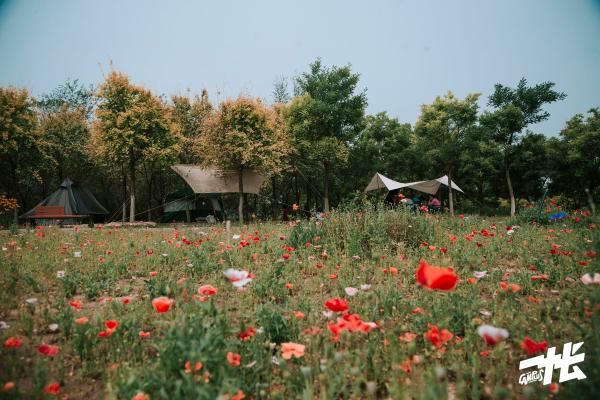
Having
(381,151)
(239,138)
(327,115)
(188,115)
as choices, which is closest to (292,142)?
(327,115)

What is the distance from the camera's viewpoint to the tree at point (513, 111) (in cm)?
2636

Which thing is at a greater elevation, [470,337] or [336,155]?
[336,155]

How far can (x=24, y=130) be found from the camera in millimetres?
22266

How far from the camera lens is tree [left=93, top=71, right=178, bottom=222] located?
68.4 feet

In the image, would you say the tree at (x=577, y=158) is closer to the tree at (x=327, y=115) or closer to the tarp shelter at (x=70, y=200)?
the tree at (x=327, y=115)

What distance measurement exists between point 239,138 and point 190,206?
7.82 metres

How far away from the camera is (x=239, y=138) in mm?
21469

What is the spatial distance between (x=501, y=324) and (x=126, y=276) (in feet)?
15.4

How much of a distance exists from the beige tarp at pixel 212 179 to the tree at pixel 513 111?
19.2 meters

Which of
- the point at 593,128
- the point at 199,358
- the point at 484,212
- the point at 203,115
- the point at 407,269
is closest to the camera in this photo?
the point at 199,358

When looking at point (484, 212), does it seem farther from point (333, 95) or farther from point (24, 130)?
point (24, 130)

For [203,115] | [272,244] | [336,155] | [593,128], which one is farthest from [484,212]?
[272,244]

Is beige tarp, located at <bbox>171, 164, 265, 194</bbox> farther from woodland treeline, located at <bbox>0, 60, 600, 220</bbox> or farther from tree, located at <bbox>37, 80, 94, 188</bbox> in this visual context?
tree, located at <bbox>37, 80, 94, 188</bbox>

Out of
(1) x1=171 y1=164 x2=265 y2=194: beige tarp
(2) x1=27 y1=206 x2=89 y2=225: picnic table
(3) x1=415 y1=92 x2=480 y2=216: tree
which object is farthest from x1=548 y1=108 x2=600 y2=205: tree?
(2) x1=27 y1=206 x2=89 y2=225: picnic table
